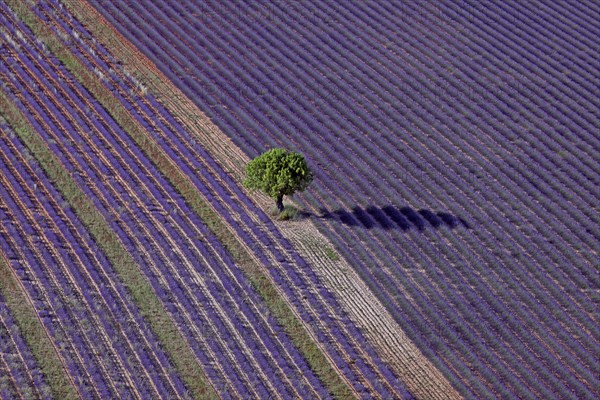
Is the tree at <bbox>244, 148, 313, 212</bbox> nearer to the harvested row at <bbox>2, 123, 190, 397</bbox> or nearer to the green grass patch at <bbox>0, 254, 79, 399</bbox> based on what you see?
the harvested row at <bbox>2, 123, 190, 397</bbox>

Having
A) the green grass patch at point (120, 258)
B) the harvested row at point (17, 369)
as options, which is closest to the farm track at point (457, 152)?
the green grass patch at point (120, 258)

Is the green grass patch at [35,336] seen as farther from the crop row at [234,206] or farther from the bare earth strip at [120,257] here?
the crop row at [234,206]

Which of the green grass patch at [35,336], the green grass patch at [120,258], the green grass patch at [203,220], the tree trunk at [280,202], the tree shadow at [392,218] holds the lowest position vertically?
the green grass patch at [35,336]

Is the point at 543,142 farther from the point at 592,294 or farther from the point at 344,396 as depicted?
the point at 344,396

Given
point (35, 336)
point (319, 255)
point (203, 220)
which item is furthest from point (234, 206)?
point (35, 336)

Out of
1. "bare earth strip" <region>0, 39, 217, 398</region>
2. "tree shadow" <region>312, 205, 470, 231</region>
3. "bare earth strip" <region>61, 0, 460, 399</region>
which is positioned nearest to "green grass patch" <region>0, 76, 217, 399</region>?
"bare earth strip" <region>0, 39, 217, 398</region>

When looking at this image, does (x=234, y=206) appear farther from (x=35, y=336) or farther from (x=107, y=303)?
(x=35, y=336)
